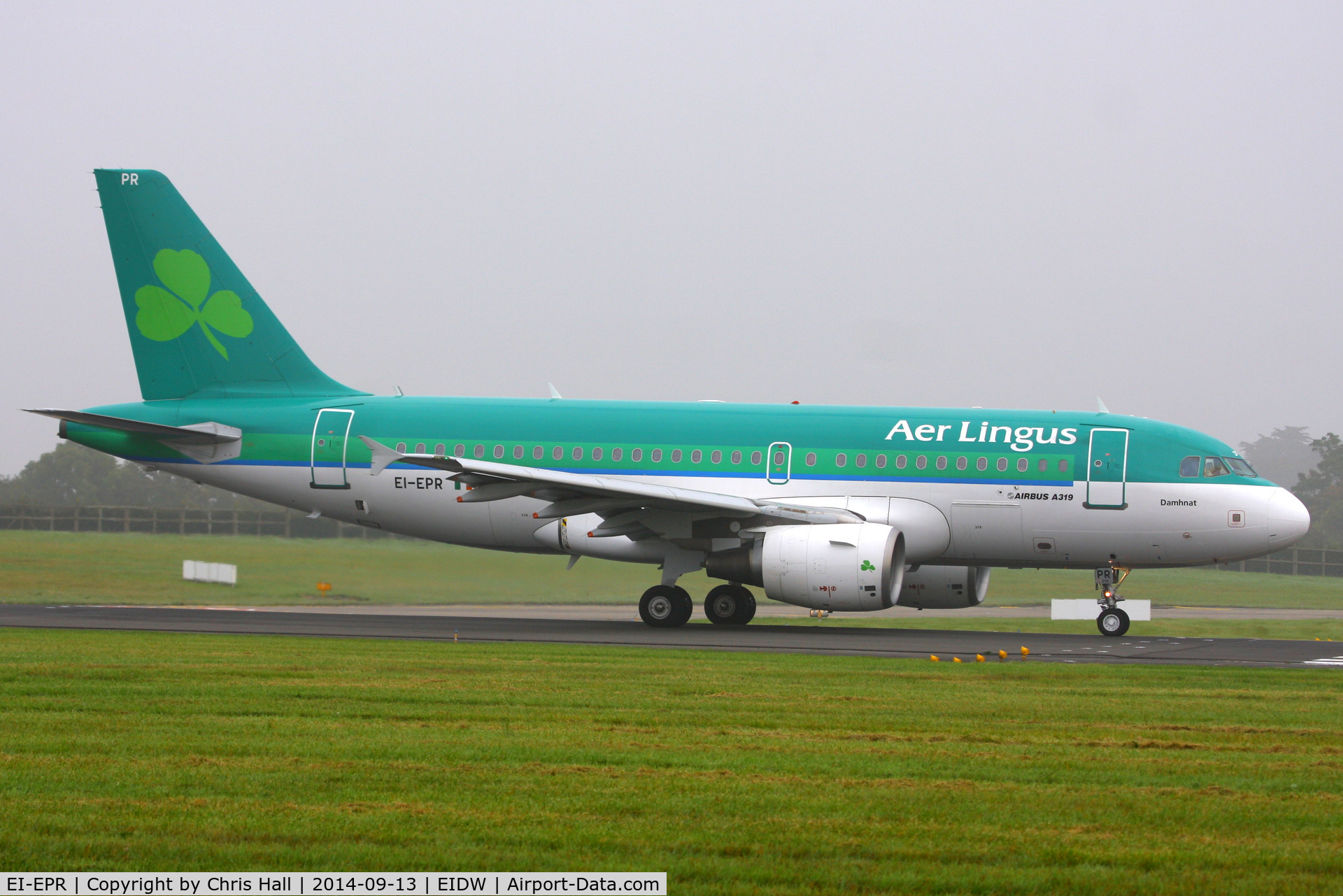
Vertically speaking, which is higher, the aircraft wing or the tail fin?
the tail fin

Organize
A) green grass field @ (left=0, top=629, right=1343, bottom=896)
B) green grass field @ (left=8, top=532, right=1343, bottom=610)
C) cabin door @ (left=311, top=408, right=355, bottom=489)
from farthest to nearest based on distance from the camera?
1. green grass field @ (left=8, top=532, right=1343, bottom=610)
2. cabin door @ (left=311, top=408, right=355, bottom=489)
3. green grass field @ (left=0, top=629, right=1343, bottom=896)

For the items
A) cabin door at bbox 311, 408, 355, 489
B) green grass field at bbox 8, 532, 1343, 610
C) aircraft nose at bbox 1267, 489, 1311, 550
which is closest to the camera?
aircraft nose at bbox 1267, 489, 1311, 550

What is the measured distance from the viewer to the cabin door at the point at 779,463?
70.4 ft

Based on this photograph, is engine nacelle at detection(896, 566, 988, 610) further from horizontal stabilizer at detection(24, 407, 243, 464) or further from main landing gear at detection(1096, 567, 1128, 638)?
horizontal stabilizer at detection(24, 407, 243, 464)

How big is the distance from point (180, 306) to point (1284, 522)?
1859 cm

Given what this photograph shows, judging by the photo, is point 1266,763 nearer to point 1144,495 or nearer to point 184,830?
point 184,830

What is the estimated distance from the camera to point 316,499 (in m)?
22.9

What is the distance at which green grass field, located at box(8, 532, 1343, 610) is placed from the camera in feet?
85.3

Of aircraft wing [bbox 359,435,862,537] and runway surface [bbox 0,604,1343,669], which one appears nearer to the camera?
runway surface [bbox 0,604,1343,669]

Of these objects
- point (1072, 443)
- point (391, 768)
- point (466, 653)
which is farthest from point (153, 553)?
point (391, 768)

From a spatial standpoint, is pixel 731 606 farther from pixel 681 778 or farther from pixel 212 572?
pixel 681 778

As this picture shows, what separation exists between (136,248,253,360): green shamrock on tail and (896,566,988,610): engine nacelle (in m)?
12.2

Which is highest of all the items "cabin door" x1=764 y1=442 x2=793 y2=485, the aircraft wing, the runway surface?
"cabin door" x1=764 y1=442 x2=793 y2=485

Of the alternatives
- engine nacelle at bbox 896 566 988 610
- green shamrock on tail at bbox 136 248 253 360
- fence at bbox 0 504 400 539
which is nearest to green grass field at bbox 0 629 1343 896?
engine nacelle at bbox 896 566 988 610
